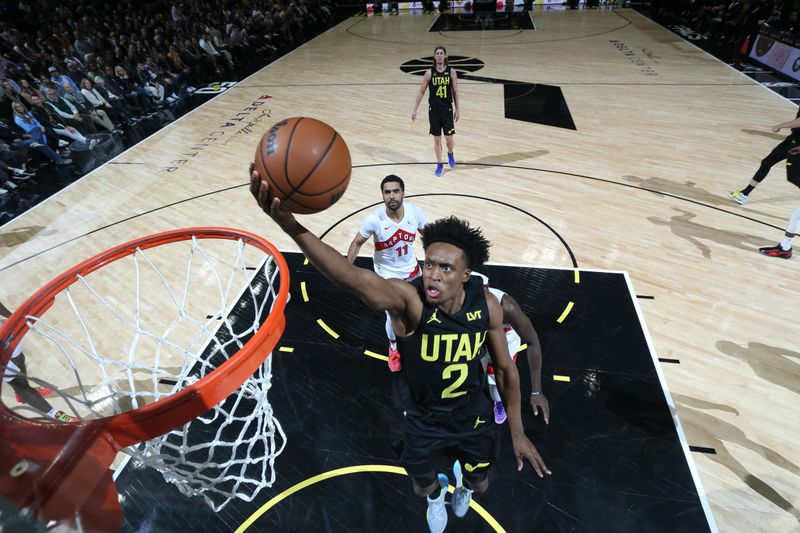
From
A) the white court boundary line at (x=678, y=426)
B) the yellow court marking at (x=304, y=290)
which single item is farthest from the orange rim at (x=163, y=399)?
the white court boundary line at (x=678, y=426)

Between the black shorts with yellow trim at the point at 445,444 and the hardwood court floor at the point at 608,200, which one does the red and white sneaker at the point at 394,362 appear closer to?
the black shorts with yellow trim at the point at 445,444

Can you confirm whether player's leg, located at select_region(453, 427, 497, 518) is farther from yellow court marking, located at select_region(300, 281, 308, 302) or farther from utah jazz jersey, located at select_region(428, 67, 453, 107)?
utah jazz jersey, located at select_region(428, 67, 453, 107)

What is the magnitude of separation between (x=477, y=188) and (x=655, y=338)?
3291mm

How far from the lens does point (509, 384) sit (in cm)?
234

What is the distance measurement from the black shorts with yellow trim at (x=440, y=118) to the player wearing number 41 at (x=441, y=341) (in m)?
4.78

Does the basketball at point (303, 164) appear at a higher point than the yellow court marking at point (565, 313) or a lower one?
higher

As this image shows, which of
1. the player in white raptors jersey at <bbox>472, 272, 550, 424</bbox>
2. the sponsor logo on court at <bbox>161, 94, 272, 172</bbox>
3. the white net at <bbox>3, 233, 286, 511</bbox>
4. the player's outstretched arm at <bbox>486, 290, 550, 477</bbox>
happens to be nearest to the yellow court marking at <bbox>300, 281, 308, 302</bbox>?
the white net at <bbox>3, 233, 286, 511</bbox>

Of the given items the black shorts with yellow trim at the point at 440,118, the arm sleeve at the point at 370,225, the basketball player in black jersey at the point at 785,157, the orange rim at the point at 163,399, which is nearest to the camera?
the orange rim at the point at 163,399

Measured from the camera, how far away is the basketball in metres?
1.81

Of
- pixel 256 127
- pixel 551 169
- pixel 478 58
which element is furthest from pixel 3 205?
pixel 478 58

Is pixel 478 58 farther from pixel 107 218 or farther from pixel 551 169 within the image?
pixel 107 218

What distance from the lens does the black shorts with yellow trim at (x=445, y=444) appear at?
2.26m

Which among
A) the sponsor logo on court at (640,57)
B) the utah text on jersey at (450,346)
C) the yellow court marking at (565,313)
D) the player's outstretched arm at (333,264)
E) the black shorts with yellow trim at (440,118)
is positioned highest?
the player's outstretched arm at (333,264)

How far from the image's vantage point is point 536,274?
15.7 ft
